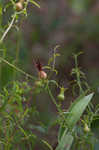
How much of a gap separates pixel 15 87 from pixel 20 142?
0.13 meters

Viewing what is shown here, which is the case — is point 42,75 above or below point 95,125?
above

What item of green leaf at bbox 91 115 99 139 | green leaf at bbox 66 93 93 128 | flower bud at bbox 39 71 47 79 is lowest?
green leaf at bbox 91 115 99 139

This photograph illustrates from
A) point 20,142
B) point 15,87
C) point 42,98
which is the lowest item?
point 42,98

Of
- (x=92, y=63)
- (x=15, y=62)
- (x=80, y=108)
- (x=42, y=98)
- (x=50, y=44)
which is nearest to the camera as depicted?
(x=80, y=108)

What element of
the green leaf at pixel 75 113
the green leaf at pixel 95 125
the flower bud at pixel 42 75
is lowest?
the green leaf at pixel 95 125

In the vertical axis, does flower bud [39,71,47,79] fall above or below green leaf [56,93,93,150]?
above

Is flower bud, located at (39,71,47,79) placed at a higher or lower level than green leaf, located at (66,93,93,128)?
higher

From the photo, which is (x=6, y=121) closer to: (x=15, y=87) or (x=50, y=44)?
(x=15, y=87)

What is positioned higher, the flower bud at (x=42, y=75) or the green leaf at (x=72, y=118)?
the flower bud at (x=42, y=75)

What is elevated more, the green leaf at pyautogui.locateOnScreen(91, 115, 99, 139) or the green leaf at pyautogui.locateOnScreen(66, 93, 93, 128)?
the green leaf at pyautogui.locateOnScreen(66, 93, 93, 128)

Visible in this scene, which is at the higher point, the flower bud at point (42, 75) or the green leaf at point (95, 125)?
the flower bud at point (42, 75)

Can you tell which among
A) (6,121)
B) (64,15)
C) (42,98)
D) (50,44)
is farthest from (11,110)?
(64,15)

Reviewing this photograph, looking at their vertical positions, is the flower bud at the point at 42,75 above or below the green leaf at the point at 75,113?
above

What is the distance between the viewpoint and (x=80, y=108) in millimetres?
547
